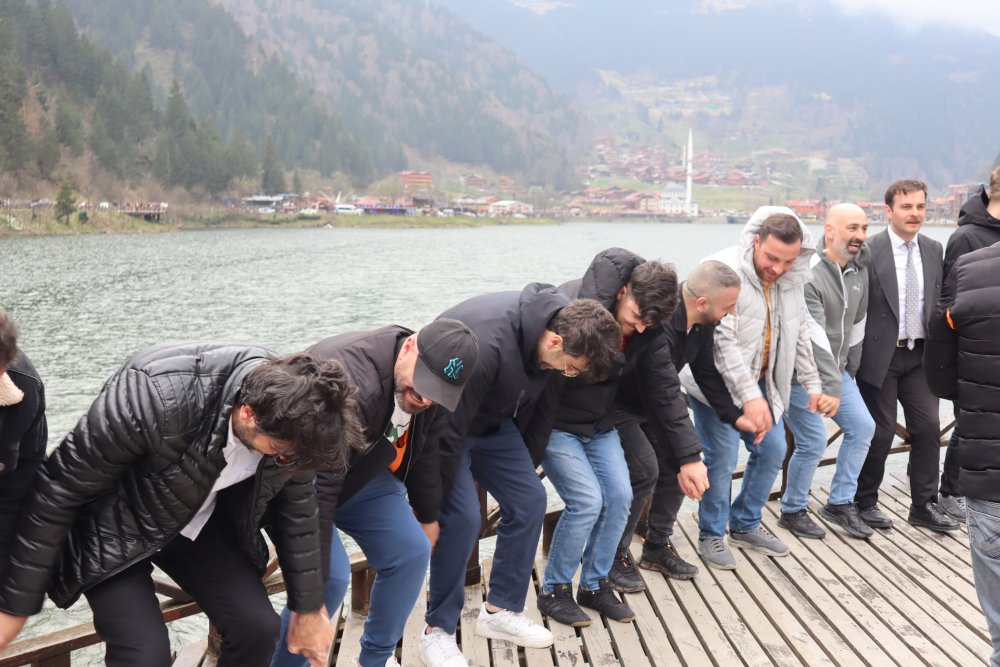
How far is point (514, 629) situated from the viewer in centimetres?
383

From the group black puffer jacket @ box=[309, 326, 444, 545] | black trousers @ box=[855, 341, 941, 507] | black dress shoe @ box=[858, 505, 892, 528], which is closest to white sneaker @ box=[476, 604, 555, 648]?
black puffer jacket @ box=[309, 326, 444, 545]

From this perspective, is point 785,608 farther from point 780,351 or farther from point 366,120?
point 366,120

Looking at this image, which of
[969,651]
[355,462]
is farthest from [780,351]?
[355,462]

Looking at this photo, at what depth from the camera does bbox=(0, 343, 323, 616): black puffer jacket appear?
94.0 inches

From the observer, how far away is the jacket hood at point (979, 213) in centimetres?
515

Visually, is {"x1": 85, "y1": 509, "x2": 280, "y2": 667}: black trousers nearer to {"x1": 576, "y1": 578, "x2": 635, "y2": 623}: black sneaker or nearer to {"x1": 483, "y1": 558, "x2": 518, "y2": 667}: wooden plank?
{"x1": 483, "y1": 558, "x2": 518, "y2": 667}: wooden plank

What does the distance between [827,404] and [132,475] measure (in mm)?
3976

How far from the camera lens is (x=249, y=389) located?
7.62 feet

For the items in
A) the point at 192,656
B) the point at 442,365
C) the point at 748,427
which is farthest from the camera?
the point at 748,427

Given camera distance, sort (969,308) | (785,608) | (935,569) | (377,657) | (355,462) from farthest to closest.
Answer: (935,569), (785,608), (377,657), (355,462), (969,308)

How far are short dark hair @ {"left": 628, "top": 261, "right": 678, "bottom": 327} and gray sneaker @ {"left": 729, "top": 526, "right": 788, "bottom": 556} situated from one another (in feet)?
6.32

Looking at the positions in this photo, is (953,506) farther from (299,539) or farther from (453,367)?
(299,539)

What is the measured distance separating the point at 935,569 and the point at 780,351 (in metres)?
1.51

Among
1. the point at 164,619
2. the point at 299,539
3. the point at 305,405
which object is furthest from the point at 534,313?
the point at 164,619
